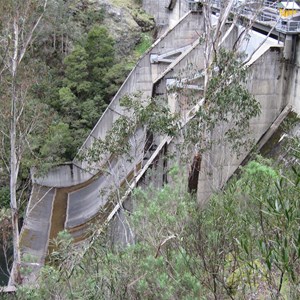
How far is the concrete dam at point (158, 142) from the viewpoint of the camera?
36.3ft

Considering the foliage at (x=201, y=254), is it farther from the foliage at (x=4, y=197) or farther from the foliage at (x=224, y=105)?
the foliage at (x=4, y=197)

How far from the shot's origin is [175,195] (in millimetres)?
6523

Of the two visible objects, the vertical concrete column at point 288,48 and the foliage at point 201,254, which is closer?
the foliage at point 201,254

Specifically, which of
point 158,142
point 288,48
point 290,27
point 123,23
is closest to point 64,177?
point 158,142

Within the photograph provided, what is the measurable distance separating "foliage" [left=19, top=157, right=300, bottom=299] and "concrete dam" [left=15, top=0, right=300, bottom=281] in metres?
3.10

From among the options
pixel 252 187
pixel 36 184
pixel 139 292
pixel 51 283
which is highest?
pixel 252 187

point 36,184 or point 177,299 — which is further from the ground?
point 177,299

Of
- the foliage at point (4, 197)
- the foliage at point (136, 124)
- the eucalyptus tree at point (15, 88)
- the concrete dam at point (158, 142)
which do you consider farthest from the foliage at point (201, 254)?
the foliage at point (4, 197)

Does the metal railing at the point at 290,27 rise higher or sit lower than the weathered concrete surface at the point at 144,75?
higher

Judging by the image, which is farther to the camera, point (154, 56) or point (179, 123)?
point (154, 56)

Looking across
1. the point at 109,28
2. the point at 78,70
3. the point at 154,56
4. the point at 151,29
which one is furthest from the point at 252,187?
the point at 151,29

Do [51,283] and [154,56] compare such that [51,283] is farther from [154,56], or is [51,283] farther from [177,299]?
[154,56]

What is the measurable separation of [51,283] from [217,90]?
5.80 metres

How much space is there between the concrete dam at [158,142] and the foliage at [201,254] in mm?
3095
